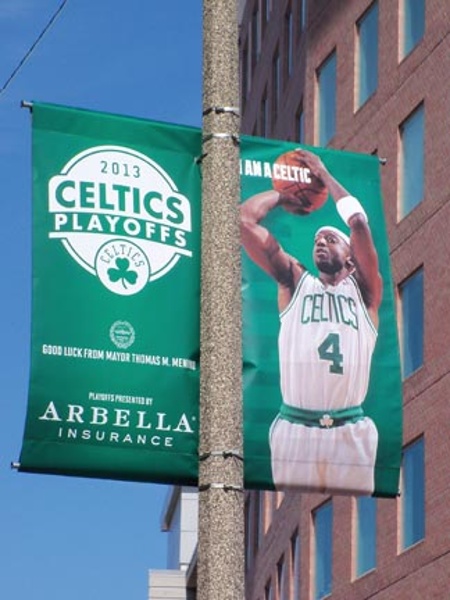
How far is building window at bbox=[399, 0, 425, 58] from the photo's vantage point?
36.7 meters

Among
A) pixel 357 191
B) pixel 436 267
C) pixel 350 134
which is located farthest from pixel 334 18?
pixel 357 191

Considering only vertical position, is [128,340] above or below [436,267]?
below

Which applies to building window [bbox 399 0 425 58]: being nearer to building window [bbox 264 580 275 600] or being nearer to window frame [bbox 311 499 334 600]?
window frame [bbox 311 499 334 600]

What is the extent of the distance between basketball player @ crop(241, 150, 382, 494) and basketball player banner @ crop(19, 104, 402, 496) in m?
0.01

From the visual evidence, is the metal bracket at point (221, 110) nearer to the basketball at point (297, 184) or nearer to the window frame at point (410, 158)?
the basketball at point (297, 184)

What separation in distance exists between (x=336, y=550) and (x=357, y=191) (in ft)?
89.1

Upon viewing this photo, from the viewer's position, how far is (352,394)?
11.5 metres

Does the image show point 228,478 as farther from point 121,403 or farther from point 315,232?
point 315,232

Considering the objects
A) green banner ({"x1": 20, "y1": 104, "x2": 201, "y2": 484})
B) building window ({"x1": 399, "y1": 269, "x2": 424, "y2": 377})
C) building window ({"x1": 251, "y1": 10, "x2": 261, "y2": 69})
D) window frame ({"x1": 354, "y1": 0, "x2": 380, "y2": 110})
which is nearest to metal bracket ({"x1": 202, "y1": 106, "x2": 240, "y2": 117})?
green banner ({"x1": 20, "y1": 104, "x2": 201, "y2": 484})

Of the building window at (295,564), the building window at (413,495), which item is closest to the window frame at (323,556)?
the building window at (295,564)

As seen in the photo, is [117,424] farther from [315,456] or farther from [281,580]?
[281,580]

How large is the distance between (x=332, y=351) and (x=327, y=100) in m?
32.0

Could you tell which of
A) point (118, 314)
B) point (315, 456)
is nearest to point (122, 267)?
point (118, 314)

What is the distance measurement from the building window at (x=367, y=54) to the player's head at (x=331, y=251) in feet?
91.0
